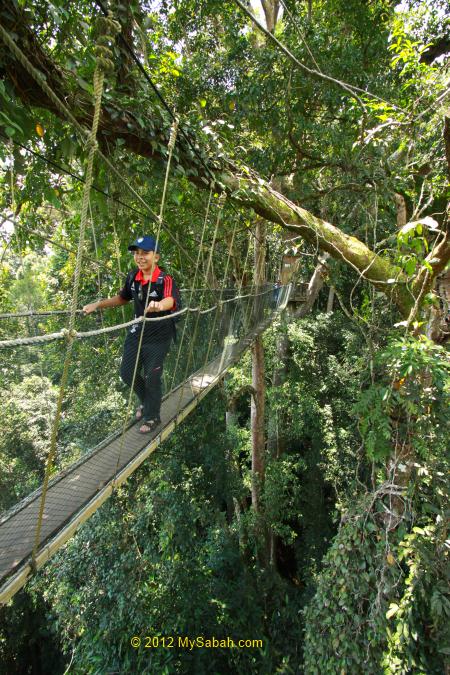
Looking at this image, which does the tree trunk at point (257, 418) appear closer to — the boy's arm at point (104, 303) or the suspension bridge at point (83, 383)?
the suspension bridge at point (83, 383)

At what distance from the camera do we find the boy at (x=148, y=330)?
164cm

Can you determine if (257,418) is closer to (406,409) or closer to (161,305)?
(406,409)

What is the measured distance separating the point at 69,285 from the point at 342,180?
9.49ft

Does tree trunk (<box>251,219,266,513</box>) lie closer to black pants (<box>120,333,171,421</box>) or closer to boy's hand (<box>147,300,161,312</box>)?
black pants (<box>120,333,171,421</box>)

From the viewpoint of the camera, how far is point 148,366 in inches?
68.2

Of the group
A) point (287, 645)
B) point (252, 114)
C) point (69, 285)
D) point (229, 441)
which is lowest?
point (287, 645)

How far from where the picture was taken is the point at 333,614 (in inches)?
89.7

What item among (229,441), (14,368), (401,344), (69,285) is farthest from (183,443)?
(14,368)

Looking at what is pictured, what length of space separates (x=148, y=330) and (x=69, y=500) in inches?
27.6

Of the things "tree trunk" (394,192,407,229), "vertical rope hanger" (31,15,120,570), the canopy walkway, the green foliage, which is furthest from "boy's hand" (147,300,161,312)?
"tree trunk" (394,192,407,229)

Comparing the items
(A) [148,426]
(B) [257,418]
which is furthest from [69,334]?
(B) [257,418]

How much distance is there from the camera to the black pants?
67.5 inches

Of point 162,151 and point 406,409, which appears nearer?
point 162,151

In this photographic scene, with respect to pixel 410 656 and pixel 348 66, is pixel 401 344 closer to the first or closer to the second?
pixel 410 656
